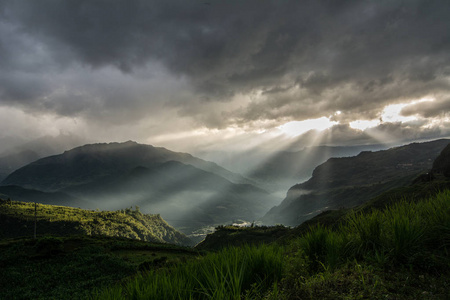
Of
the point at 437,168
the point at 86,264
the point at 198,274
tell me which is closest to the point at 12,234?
the point at 86,264

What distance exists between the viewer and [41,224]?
139125mm

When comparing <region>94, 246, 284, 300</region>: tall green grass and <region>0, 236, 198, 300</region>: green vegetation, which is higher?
<region>94, 246, 284, 300</region>: tall green grass

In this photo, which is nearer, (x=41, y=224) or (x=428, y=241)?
(x=428, y=241)

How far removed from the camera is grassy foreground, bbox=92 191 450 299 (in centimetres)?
410

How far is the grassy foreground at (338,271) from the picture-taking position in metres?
4.10

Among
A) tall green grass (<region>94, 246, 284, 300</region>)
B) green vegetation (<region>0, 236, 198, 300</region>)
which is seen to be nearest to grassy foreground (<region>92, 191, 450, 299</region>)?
tall green grass (<region>94, 246, 284, 300</region>)

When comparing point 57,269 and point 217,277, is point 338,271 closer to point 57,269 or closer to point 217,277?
point 217,277

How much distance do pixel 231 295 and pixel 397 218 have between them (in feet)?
14.8

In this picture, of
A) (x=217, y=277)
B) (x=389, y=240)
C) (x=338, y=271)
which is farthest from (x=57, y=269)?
(x=389, y=240)

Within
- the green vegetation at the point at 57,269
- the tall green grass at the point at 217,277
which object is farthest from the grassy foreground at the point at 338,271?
the green vegetation at the point at 57,269

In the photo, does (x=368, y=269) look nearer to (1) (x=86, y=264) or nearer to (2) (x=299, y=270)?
(2) (x=299, y=270)

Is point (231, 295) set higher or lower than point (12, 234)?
higher

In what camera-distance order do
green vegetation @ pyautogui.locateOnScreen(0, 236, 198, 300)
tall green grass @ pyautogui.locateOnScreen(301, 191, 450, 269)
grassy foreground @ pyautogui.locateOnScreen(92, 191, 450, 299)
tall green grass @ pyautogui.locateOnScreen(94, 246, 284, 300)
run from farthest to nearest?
green vegetation @ pyautogui.locateOnScreen(0, 236, 198, 300) → tall green grass @ pyautogui.locateOnScreen(301, 191, 450, 269) → tall green grass @ pyautogui.locateOnScreen(94, 246, 284, 300) → grassy foreground @ pyautogui.locateOnScreen(92, 191, 450, 299)

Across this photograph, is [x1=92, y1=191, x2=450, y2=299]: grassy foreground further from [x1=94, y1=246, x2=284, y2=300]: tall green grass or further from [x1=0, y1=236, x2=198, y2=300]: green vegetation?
[x1=0, y1=236, x2=198, y2=300]: green vegetation
